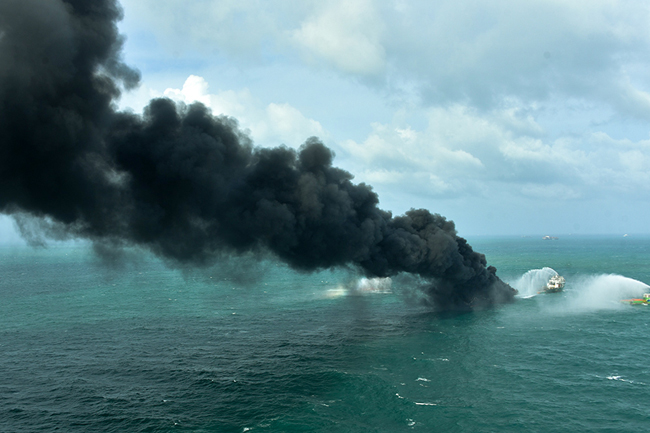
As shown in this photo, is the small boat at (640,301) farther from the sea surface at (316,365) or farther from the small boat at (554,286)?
the small boat at (554,286)

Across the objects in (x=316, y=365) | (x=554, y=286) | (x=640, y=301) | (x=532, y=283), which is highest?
(x=532, y=283)

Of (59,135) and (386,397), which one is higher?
(59,135)

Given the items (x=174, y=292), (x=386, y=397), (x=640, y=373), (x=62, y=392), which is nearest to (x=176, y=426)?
(x=62, y=392)

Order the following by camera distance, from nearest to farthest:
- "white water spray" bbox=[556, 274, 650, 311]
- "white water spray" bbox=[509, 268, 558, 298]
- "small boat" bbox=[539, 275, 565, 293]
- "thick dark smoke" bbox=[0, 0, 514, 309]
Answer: "thick dark smoke" bbox=[0, 0, 514, 309] → "white water spray" bbox=[556, 274, 650, 311] → "small boat" bbox=[539, 275, 565, 293] → "white water spray" bbox=[509, 268, 558, 298]

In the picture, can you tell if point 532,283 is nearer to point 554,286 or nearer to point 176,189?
point 554,286

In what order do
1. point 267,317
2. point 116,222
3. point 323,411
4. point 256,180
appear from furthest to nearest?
1. point 267,317
2. point 256,180
3. point 116,222
4. point 323,411

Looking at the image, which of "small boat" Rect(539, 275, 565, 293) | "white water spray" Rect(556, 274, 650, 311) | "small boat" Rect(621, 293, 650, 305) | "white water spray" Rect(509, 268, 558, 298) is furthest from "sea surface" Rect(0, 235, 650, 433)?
"white water spray" Rect(509, 268, 558, 298)

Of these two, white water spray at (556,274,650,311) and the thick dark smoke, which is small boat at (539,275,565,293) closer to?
white water spray at (556,274,650,311)

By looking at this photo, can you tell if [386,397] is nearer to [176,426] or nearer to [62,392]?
[176,426]

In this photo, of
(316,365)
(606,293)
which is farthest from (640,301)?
(316,365)
